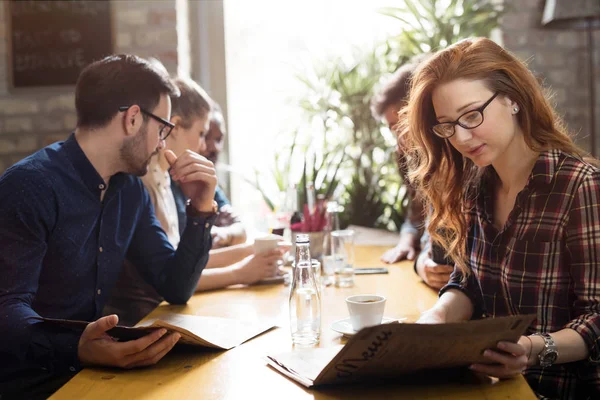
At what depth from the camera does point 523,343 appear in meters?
1.31

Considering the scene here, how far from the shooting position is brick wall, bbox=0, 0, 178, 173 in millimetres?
3678

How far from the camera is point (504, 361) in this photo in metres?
1.17

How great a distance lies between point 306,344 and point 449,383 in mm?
361

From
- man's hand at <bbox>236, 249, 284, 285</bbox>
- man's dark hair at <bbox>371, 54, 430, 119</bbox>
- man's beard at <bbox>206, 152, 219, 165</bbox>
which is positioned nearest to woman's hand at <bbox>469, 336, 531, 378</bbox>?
man's hand at <bbox>236, 249, 284, 285</bbox>

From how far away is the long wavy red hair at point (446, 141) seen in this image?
159 centimetres

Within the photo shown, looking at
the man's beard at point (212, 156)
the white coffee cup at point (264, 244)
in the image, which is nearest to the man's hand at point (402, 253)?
the white coffee cup at point (264, 244)

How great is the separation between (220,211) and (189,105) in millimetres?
542

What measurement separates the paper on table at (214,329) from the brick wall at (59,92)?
2278 millimetres

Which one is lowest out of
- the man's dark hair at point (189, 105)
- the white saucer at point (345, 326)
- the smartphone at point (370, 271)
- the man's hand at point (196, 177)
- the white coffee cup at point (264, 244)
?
the smartphone at point (370, 271)

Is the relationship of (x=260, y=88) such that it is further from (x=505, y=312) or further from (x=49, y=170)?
(x=505, y=312)

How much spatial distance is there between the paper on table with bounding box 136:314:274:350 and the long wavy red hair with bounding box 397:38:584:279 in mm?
558

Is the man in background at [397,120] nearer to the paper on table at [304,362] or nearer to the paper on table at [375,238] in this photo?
the paper on table at [375,238]

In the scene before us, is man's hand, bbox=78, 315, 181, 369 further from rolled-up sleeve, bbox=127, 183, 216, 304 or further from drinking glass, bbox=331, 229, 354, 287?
drinking glass, bbox=331, 229, 354, 287

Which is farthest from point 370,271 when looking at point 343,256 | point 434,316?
point 434,316
